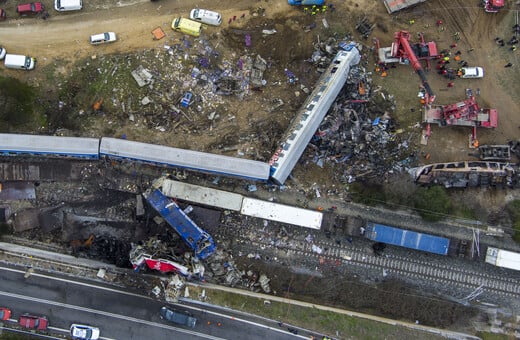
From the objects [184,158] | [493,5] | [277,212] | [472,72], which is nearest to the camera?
[184,158]

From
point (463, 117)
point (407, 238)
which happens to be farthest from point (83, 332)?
point (463, 117)

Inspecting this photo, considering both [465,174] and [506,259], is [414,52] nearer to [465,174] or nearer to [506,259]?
[465,174]

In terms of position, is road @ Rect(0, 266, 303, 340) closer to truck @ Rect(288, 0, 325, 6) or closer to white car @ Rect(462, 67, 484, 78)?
truck @ Rect(288, 0, 325, 6)

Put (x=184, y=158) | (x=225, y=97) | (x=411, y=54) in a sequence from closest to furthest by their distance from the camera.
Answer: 1. (x=184, y=158)
2. (x=411, y=54)
3. (x=225, y=97)

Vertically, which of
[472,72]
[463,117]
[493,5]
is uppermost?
[493,5]

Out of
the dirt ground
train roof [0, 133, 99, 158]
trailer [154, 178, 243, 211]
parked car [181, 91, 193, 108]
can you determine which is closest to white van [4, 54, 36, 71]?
the dirt ground

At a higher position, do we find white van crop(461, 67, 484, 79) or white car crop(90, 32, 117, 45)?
white van crop(461, 67, 484, 79)

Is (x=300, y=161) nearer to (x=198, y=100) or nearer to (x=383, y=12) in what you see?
(x=198, y=100)
